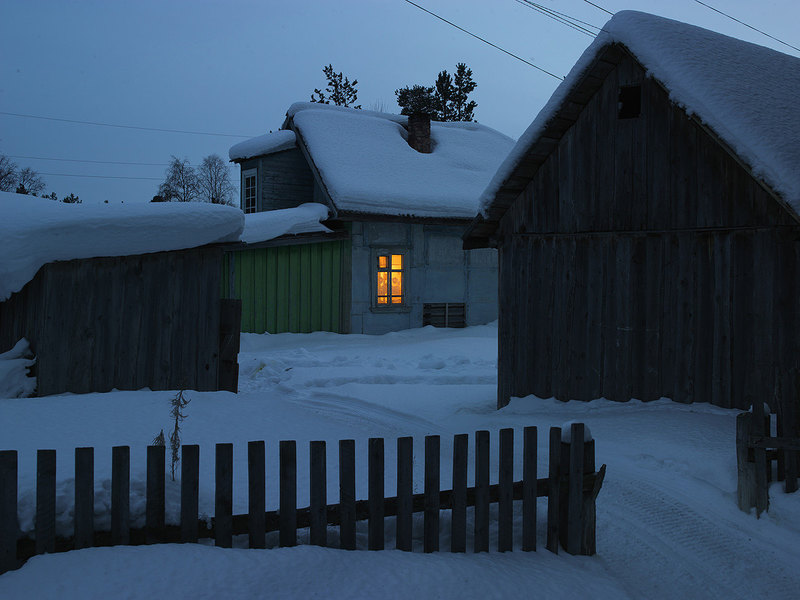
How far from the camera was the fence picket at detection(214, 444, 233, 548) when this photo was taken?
3.88 m

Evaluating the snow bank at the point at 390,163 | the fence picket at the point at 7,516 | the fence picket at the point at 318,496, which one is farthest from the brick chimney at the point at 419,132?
the fence picket at the point at 7,516

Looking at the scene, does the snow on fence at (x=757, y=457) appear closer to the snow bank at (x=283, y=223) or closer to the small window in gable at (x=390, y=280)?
the snow bank at (x=283, y=223)

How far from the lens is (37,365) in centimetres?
859

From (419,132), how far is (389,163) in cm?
296

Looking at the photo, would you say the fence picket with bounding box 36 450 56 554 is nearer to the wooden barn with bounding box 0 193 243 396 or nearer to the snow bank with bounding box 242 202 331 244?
the wooden barn with bounding box 0 193 243 396

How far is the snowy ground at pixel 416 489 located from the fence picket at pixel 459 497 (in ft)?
0.54

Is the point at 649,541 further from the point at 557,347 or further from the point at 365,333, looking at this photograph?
the point at 365,333

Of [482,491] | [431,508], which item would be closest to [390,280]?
[482,491]

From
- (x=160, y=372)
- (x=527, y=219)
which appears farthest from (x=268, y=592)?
(x=527, y=219)

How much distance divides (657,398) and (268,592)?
277 inches

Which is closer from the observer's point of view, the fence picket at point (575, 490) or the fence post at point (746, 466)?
the fence picket at point (575, 490)

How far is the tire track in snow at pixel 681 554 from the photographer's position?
468 centimetres

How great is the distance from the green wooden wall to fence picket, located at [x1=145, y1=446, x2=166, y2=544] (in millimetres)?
15265

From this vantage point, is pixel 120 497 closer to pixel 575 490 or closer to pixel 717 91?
pixel 575 490
